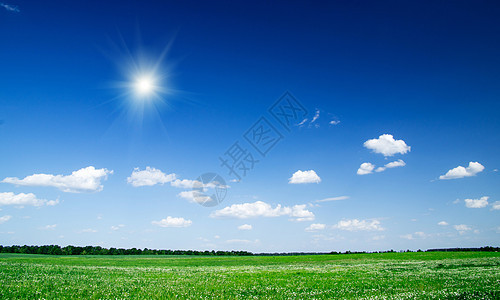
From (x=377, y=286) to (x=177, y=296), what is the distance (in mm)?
12873

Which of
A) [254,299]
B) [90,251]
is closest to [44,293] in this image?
[254,299]

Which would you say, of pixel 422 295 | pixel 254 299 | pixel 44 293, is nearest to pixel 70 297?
pixel 44 293

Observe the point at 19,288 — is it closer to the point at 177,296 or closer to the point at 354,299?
the point at 177,296

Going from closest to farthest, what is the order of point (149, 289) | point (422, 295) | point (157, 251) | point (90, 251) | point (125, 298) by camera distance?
point (125, 298) → point (422, 295) → point (149, 289) → point (90, 251) → point (157, 251)

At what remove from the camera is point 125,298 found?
41.8ft

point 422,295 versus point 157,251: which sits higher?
point 422,295

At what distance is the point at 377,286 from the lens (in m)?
17.5

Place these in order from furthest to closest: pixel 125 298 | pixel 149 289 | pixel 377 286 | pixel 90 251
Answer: pixel 90 251 → pixel 377 286 → pixel 149 289 → pixel 125 298

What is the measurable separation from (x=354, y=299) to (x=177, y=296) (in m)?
8.83

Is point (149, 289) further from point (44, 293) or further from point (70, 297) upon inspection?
point (44, 293)

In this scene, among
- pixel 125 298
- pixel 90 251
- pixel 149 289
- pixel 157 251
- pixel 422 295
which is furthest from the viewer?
pixel 157 251

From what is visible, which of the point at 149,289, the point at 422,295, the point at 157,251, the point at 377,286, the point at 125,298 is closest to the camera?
the point at 125,298

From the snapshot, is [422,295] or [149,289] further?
[149,289]

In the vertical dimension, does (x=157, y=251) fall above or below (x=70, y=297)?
below
